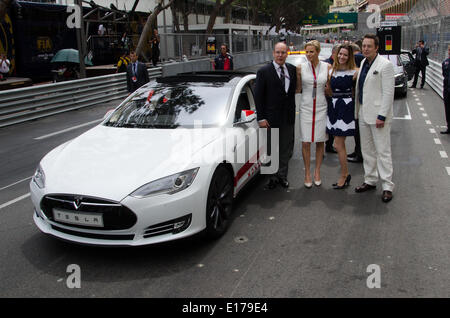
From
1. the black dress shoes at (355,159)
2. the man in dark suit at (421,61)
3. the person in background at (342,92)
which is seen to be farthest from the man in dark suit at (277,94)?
the man in dark suit at (421,61)

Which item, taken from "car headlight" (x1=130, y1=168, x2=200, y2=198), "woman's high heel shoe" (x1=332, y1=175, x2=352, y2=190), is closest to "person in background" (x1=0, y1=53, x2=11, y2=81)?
"woman's high heel shoe" (x1=332, y1=175, x2=352, y2=190)

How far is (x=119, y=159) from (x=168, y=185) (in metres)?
0.64

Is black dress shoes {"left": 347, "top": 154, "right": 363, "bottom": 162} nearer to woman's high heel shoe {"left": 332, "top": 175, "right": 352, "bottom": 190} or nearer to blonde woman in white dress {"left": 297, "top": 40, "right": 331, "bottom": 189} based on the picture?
woman's high heel shoe {"left": 332, "top": 175, "right": 352, "bottom": 190}

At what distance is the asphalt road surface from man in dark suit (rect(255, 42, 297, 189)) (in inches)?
34.7

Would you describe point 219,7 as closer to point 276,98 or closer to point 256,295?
point 276,98

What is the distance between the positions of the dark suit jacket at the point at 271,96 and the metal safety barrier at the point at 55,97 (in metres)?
8.21

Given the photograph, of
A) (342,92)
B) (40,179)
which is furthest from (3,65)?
(342,92)

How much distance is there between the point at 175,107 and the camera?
17.6 feet

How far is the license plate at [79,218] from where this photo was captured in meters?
3.79

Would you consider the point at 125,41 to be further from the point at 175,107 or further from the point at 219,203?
the point at 219,203

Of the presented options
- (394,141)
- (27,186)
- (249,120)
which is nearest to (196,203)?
(249,120)

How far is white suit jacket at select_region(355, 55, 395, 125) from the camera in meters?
5.43

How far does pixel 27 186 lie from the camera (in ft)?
21.5

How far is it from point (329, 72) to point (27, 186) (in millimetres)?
4423
